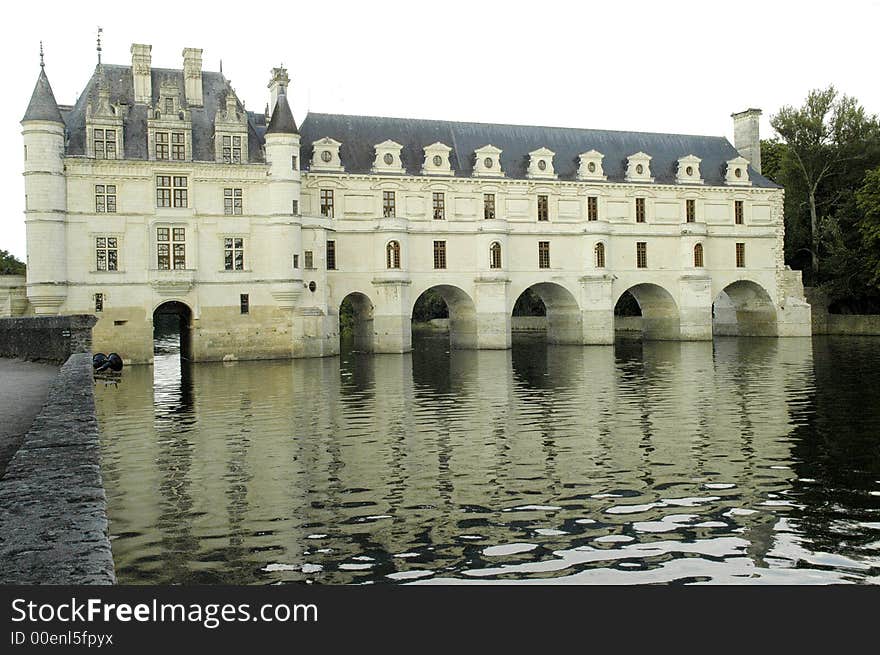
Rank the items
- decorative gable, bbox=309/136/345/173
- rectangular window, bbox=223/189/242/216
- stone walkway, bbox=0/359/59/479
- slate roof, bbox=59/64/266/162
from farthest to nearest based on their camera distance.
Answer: decorative gable, bbox=309/136/345/173 → rectangular window, bbox=223/189/242/216 → slate roof, bbox=59/64/266/162 → stone walkway, bbox=0/359/59/479

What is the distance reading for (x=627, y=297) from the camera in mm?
73000

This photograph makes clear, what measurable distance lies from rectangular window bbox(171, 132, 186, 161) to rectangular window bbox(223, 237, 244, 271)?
14.2 ft

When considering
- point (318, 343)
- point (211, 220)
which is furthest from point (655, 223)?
point (211, 220)

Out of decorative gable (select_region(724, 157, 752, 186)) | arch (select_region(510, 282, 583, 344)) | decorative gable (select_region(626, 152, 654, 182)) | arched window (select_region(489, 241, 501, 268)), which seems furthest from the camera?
decorative gable (select_region(724, 157, 752, 186))

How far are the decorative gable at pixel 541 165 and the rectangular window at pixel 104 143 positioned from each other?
73.1 feet

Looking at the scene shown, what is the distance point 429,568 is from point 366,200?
135 ft

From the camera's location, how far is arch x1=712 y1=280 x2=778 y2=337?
57281mm

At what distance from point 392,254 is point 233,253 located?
8.48 meters

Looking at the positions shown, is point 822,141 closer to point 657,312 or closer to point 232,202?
point 657,312

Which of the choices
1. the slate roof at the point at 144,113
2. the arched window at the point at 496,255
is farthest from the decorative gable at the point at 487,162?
the slate roof at the point at 144,113

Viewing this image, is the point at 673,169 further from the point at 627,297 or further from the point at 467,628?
the point at 467,628

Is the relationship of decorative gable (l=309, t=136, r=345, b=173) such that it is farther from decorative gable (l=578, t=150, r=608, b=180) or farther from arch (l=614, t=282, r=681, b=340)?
arch (l=614, t=282, r=681, b=340)

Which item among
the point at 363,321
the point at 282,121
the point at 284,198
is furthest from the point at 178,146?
the point at 363,321

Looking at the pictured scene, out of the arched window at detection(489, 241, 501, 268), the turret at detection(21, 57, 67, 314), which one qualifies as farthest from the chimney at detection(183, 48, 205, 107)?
the arched window at detection(489, 241, 501, 268)
